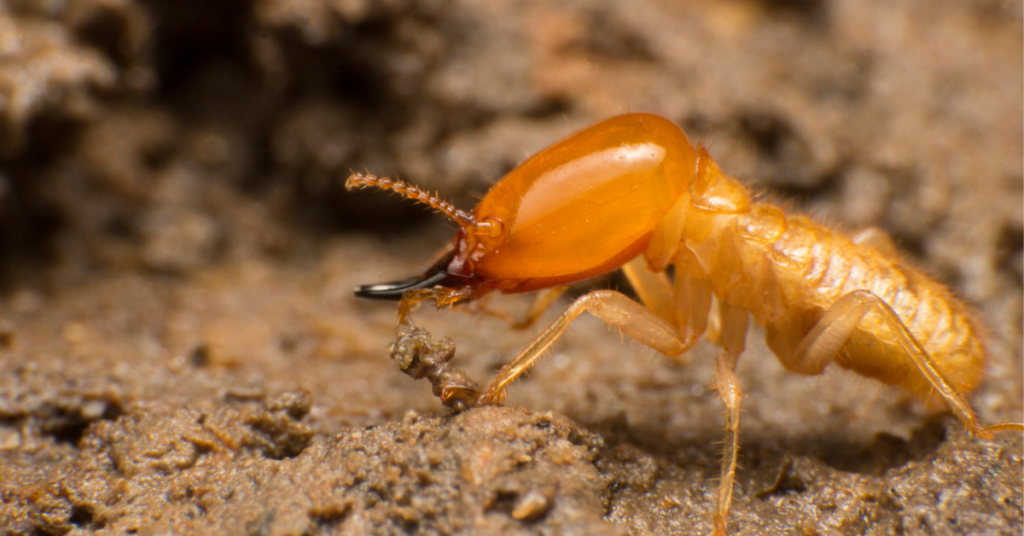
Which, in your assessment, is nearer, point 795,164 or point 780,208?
point 780,208

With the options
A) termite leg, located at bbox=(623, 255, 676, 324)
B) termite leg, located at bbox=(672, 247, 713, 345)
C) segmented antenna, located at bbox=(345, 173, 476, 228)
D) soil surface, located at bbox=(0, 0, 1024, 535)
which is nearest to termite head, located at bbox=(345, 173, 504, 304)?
segmented antenna, located at bbox=(345, 173, 476, 228)

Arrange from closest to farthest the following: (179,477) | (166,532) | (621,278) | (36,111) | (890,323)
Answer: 1. (166,532)
2. (179,477)
3. (890,323)
4. (36,111)
5. (621,278)

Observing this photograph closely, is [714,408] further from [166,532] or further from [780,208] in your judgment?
[166,532]

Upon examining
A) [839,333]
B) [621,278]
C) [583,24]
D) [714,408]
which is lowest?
[714,408]

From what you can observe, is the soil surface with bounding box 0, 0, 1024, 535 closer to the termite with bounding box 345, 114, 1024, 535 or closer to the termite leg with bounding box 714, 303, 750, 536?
the termite leg with bounding box 714, 303, 750, 536

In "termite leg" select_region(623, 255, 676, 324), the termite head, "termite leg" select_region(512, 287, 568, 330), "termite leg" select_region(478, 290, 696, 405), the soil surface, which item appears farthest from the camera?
"termite leg" select_region(512, 287, 568, 330)

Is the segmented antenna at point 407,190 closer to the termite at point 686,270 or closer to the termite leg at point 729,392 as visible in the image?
the termite at point 686,270

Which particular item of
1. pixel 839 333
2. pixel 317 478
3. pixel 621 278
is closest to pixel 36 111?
pixel 317 478
